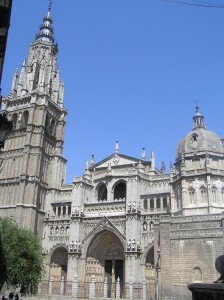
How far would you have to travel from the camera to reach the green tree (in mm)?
24516

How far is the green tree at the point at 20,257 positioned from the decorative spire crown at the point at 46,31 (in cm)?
3924

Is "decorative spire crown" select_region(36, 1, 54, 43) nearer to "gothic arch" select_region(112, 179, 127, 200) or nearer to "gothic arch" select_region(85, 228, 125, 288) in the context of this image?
"gothic arch" select_region(112, 179, 127, 200)

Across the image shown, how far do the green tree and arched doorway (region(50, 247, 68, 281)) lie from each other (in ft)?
54.8

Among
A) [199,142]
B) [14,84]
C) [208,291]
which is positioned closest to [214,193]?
[199,142]

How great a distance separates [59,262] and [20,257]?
1966 cm

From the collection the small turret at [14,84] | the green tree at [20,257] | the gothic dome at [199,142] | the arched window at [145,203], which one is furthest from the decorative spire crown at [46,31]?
the green tree at [20,257]

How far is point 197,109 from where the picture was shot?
146ft

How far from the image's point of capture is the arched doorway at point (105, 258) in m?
41.5

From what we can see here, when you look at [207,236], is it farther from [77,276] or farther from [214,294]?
[214,294]

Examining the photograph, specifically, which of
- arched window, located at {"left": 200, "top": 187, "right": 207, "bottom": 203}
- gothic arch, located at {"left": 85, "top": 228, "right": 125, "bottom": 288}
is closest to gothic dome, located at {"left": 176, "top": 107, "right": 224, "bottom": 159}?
arched window, located at {"left": 200, "top": 187, "right": 207, "bottom": 203}

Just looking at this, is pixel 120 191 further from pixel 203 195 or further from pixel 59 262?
pixel 203 195

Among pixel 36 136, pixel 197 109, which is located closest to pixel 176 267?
pixel 197 109

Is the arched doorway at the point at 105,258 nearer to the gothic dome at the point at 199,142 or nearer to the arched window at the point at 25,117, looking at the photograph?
the gothic dome at the point at 199,142

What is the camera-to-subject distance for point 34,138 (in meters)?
48.3
